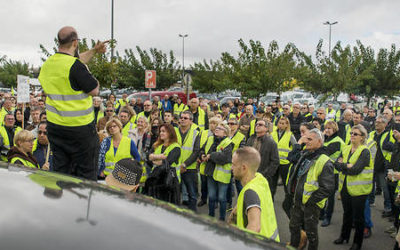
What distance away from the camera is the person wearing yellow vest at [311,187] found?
17.0ft

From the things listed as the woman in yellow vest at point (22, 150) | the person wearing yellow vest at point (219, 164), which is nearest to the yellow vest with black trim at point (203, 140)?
the person wearing yellow vest at point (219, 164)

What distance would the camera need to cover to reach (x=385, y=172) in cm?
835

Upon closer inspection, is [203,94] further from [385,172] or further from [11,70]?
[385,172]

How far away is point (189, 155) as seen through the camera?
766 centimetres

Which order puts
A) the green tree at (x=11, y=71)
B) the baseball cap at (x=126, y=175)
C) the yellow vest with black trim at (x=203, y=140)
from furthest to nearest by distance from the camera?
the green tree at (x=11, y=71)
the yellow vest with black trim at (x=203, y=140)
the baseball cap at (x=126, y=175)

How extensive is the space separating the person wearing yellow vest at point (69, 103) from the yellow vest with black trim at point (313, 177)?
9.20ft

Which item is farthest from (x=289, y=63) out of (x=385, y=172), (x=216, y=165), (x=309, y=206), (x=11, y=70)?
(x=11, y=70)

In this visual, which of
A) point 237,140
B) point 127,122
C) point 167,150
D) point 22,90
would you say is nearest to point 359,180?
point 237,140

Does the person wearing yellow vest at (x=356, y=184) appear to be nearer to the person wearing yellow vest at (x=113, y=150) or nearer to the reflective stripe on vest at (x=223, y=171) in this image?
the reflective stripe on vest at (x=223, y=171)

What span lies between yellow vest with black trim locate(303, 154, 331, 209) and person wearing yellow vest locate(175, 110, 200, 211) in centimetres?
263

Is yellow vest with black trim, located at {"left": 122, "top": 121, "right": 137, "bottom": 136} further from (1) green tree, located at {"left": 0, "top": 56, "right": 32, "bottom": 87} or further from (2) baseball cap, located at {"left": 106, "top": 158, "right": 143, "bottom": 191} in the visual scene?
(1) green tree, located at {"left": 0, "top": 56, "right": 32, "bottom": 87}

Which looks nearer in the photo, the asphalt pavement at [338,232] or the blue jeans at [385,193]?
the asphalt pavement at [338,232]

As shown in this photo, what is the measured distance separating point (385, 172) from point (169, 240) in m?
7.77

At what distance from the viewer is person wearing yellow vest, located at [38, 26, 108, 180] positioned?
3697 mm
